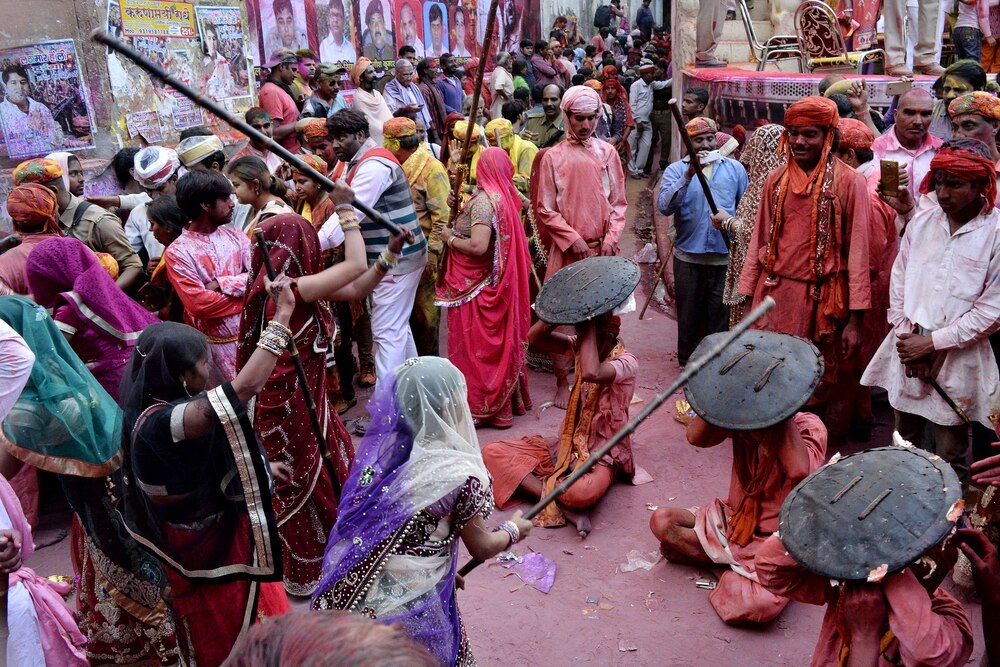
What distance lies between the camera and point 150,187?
5855 mm

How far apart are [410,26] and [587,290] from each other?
14.1 m

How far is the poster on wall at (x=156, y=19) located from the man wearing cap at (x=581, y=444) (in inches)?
257

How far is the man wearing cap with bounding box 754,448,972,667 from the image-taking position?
249cm

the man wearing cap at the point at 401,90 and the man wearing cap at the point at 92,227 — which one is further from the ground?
the man wearing cap at the point at 401,90

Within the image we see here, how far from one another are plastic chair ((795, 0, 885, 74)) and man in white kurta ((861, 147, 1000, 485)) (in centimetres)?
655

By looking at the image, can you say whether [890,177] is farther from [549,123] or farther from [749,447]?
[549,123]

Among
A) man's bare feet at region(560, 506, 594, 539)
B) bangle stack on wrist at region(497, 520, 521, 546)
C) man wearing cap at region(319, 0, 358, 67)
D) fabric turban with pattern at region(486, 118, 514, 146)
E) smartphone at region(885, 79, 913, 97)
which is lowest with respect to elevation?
man's bare feet at region(560, 506, 594, 539)

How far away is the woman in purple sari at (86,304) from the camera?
4023mm

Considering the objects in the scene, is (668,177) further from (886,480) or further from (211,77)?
(211,77)

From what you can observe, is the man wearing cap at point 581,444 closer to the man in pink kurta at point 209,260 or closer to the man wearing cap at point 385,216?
the man wearing cap at point 385,216

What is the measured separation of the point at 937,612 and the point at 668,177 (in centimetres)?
460

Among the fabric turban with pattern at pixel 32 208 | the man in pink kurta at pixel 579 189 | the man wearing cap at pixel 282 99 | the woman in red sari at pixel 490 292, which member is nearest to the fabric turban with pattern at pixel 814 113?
the man in pink kurta at pixel 579 189

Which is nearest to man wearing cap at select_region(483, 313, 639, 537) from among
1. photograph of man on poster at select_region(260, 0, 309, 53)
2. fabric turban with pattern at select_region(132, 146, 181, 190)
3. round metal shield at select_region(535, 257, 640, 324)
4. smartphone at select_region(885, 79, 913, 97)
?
round metal shield at select_region(535, 257, 640, 324)

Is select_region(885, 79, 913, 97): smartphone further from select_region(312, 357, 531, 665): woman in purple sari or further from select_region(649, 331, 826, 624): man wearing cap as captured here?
select_region(312, 357, 531, 665): woman in purple sari
